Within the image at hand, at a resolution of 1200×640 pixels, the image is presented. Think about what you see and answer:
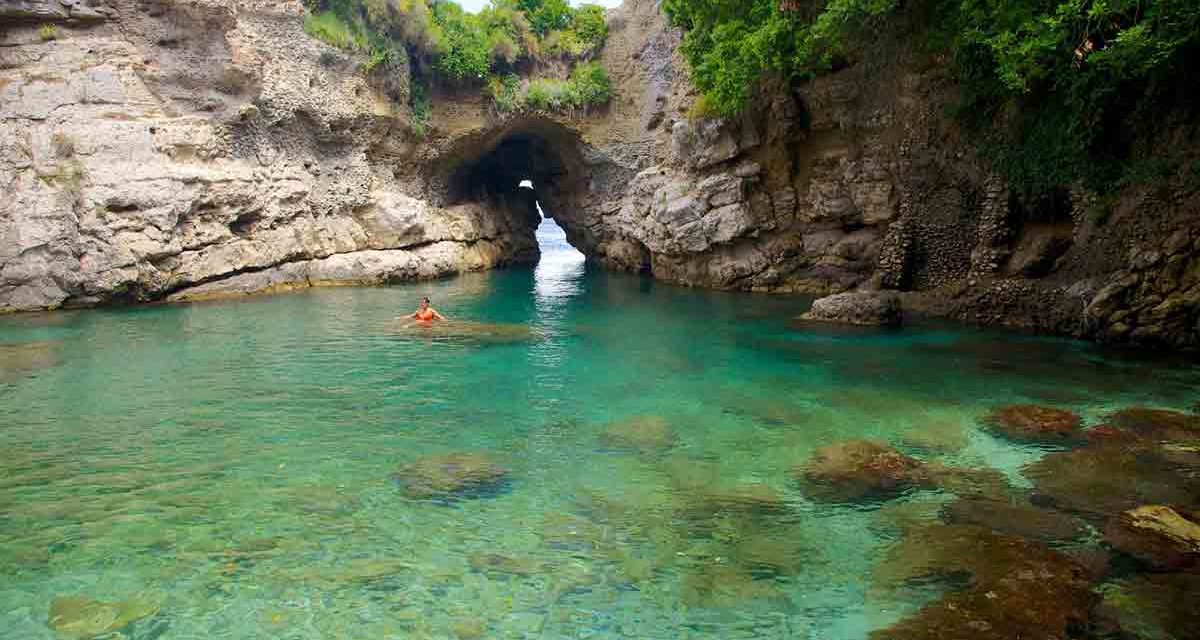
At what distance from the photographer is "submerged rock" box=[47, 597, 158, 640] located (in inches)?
202

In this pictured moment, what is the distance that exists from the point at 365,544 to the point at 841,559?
4181 millimetres

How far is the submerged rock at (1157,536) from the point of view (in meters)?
5.95

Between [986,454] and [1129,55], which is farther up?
[1129,55]

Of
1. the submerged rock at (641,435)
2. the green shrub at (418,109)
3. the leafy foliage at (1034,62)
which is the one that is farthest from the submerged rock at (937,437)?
the green shrub at (418,109)

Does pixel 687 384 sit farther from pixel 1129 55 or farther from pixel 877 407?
pixel 1129 55

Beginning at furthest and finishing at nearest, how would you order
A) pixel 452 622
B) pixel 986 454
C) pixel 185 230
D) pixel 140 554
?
1. pixel 185 230
2. pixel 986 454
3. pixel 140 554
4. pixel 452 622

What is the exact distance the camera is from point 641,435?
31.6 ft

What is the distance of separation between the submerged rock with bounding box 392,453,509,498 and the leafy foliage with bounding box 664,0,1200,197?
1157 centimetres

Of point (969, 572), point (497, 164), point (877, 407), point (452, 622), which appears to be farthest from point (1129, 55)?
point (497, 164)

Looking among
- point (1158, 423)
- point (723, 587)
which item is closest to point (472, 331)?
point (723, 587)

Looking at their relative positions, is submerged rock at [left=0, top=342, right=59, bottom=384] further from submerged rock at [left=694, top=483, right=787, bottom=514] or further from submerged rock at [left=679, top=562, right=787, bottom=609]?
submerged rock at [left=679, top=562, right=787, bottom=609]

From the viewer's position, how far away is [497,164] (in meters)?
41.4

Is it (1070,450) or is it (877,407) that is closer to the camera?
(1070,450)

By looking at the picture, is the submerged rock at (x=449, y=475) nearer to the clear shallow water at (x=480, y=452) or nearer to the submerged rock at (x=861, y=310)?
the clear shallow water at (x=480, y=452)
